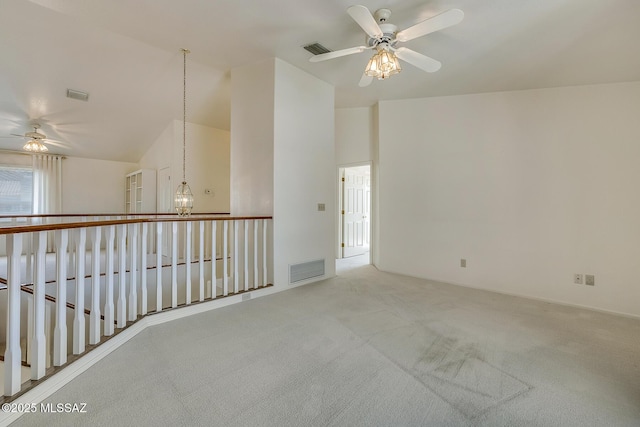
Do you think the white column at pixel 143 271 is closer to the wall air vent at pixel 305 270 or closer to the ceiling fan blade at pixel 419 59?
the wall air vent at pixel 305 270

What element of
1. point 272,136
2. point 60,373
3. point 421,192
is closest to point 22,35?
point 272,136

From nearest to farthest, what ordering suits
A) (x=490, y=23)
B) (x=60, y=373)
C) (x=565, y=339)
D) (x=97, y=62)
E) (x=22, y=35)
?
(x=60, y=373) → (x=565, y=339) → (x=490, y=23) → (x=22, y=35) → (x=97, y=62)

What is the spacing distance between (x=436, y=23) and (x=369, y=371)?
96.5 inches

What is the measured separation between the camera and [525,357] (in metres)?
1.94

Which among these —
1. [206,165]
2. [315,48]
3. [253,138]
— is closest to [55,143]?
[206,165]

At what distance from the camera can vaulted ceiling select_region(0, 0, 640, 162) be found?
7.73 feet

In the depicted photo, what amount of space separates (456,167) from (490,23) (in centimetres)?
186

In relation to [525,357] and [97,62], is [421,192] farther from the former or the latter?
[97,62]

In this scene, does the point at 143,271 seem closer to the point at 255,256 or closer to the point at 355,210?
the point at 255,256

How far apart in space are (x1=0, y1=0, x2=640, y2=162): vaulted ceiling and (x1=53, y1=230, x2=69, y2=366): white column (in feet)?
7.19

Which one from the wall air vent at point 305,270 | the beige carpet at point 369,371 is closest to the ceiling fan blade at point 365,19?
the beige carpet at point 369,371

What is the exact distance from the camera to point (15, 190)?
587 centimetres

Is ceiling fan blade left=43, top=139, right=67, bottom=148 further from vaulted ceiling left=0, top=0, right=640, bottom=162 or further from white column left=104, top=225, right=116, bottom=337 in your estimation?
white column left=104, top=225, right=116, bottom=337

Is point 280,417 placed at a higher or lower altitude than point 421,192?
lower
